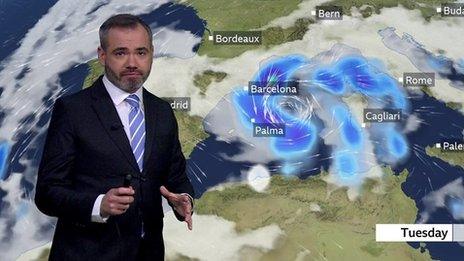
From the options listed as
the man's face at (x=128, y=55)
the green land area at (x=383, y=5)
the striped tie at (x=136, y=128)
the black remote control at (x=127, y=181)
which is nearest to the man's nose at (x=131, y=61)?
the man's face at (x=128, y=55)

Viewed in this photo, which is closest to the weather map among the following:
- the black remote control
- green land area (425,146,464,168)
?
green land area (425,146,464,168)

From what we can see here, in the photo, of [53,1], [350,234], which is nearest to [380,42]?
[350,234]

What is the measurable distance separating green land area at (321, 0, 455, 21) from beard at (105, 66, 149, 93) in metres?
2.35

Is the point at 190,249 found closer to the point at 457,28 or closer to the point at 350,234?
the point at 350,234

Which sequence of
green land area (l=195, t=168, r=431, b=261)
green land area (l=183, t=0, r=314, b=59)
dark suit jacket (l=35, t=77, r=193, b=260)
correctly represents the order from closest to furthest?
1. dark suit jacket (l=35, t=77, r=193, b=260)
2. green land area (l=195, t=168, r=431, b=261)
3. green land area (l=183, t=0, r=314, b=59)

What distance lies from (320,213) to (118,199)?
2.33 m

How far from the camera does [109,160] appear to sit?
1.52 metres

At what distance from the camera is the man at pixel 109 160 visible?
1504 millimetres

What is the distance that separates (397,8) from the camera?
371cm

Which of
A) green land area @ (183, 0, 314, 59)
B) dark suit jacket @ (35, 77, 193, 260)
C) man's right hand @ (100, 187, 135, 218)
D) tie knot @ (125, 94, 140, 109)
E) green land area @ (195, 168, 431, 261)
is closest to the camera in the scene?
man's right hand @ (100, 187, 135, 218)

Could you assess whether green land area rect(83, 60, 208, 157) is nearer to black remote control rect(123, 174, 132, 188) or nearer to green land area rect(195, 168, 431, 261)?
green land area rect(195, 168, 431, 261)

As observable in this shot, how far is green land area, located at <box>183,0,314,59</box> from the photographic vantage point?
11.9ft

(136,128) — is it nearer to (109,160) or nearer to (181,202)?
(109,160)

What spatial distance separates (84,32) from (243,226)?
59.4 inches
